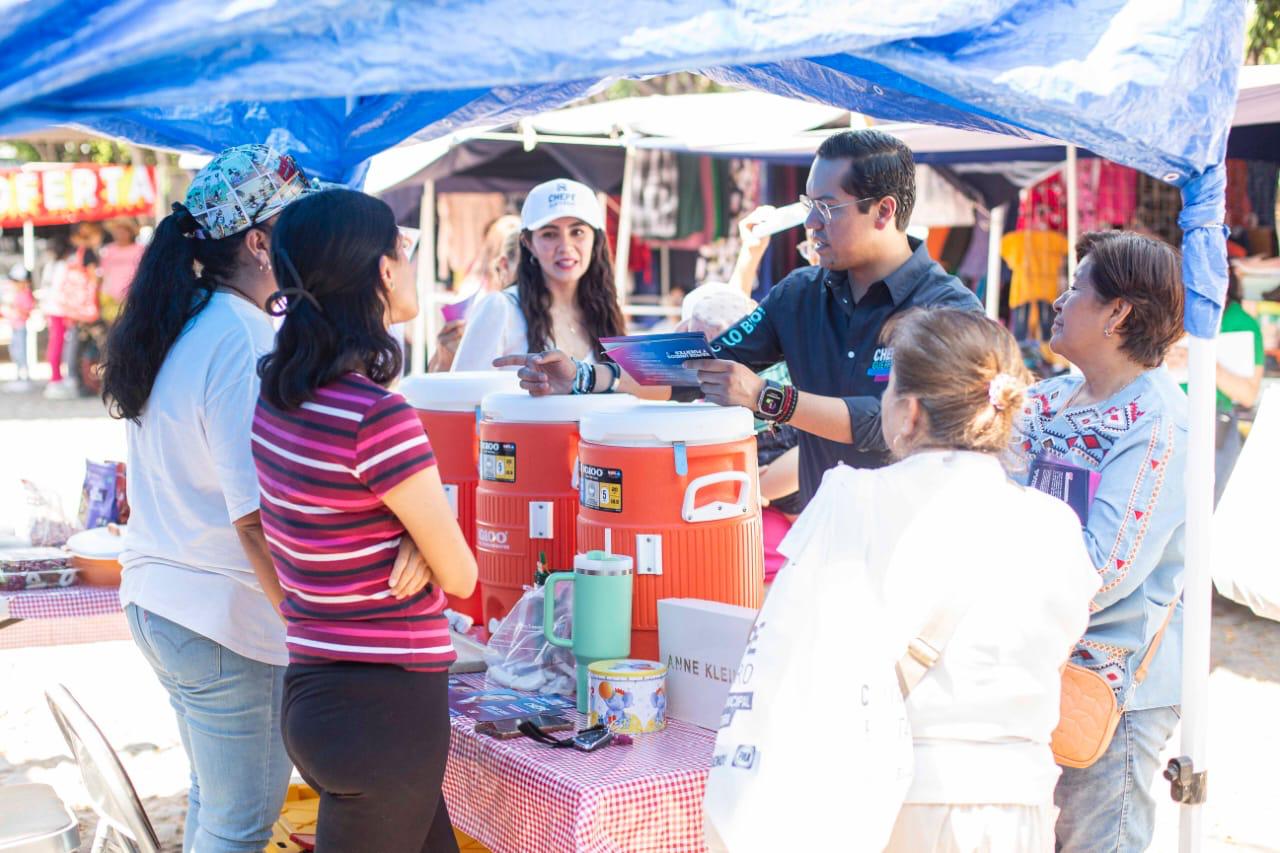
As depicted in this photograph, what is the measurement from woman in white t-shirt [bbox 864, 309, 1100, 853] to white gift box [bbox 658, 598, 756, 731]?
0.46 metres

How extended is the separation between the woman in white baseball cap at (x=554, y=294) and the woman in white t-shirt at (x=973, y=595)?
219 centimetres

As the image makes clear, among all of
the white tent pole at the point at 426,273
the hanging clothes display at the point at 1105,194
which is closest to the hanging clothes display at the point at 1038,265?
the hanging clothes display at the point at 1105,194

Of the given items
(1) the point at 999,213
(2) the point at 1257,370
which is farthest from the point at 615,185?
(2) the point at 1257,370

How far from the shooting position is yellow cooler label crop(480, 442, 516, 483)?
2.56 meters

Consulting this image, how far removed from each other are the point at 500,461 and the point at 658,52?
3.48ft

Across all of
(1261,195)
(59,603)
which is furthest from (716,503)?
(1261,195)

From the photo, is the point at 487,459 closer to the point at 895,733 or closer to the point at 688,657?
the point at 688,657

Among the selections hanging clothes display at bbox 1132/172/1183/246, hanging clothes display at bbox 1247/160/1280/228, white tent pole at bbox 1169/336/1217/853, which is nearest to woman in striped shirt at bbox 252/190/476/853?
white tent pole at bbox 1169/336/1217/853

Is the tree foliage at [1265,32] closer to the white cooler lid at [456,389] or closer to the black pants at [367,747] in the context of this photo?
the white cooler lid at [456,389]

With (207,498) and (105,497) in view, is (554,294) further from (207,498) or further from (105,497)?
(207,498)

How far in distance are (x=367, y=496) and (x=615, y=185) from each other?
343 inches

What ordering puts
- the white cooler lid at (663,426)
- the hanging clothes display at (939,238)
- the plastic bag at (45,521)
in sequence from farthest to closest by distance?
the hanging clothes display at (939,238) → the plastic bag at (45,521) → the white cooler lid at (663,426)

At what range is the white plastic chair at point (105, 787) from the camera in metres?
2.32

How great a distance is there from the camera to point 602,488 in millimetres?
2309
